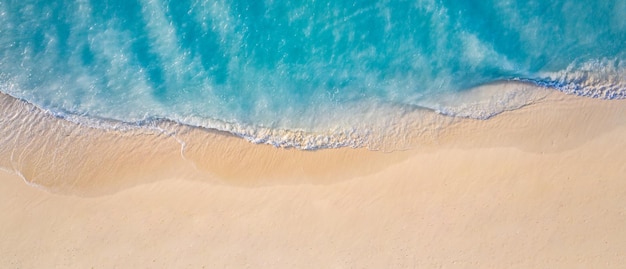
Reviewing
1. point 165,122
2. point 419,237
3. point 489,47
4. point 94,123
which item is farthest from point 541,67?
point 94,123

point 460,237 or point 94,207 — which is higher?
point 460,237

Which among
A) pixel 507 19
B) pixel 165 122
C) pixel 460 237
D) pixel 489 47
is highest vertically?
pixel 507 19

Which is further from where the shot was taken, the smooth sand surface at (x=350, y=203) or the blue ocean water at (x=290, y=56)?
the blue ocean water at (x=290, y=56)

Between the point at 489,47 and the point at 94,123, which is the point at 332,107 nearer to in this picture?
the point at 489,47

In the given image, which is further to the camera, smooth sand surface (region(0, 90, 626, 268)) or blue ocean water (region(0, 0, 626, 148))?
blue ocean water (region(0, 0, 626, 148))
